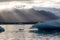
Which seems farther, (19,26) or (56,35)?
(19,26)

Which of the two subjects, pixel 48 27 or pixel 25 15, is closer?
pixel 48 27

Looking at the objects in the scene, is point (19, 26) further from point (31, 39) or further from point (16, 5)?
point (16, 5)

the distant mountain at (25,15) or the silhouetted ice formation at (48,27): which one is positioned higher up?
the distant mountain at (25,15)

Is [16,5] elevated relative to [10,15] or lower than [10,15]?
elevated

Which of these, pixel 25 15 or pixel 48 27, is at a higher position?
pixel 25 15

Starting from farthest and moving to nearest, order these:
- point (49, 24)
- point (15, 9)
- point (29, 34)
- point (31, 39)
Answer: point (15, 9) < point (49, 24) < point (29, 34) < point (31, 39)

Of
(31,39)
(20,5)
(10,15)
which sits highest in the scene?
(20,5)

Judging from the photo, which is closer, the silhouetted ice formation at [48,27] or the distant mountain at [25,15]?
the silhouetted ice formation at [48,27]

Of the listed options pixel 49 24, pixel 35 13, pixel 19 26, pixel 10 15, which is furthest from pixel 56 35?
pixel 10 15

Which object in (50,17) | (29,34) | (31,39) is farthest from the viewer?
(50,17)

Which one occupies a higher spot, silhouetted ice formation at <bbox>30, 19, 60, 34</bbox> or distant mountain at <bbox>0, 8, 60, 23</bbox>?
→ distant mountain at <bbox>0, 8, 60, 23</bbox>

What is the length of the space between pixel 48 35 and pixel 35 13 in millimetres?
555

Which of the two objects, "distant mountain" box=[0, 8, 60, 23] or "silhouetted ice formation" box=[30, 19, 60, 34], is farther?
"distant mountain" box=[0, 8, 60, 23]

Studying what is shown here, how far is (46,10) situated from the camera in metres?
2.13
